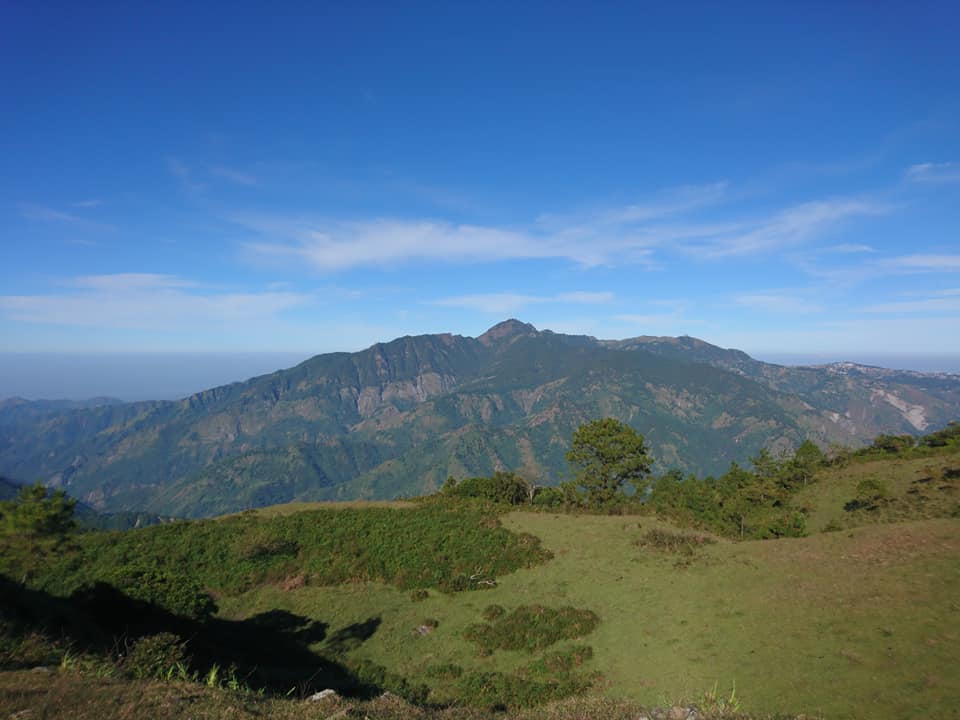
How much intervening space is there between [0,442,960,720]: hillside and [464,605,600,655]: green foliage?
0.10 meters

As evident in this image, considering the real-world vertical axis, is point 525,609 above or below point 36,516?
below

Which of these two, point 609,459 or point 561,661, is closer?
point 561,661

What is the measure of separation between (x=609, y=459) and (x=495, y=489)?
1648cm

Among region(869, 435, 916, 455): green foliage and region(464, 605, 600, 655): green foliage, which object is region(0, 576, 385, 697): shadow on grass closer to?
region(464, 605, 600, 655): green foliage

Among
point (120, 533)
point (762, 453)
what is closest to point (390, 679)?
point (120, 533)

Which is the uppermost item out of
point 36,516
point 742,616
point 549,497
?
point 36,516

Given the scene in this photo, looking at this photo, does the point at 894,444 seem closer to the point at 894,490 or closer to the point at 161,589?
the point at 894,490

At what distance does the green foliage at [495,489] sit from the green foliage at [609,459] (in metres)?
8.43

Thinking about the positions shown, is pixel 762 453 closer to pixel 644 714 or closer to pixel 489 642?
pixel 489 642

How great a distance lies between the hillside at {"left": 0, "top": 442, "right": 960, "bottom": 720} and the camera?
1307cm

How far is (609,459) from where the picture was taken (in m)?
58.7

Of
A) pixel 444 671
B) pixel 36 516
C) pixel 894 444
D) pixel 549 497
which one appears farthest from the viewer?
pixel 549 497

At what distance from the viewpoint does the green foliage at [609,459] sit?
58.3 m

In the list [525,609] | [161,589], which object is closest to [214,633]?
[161,589]
